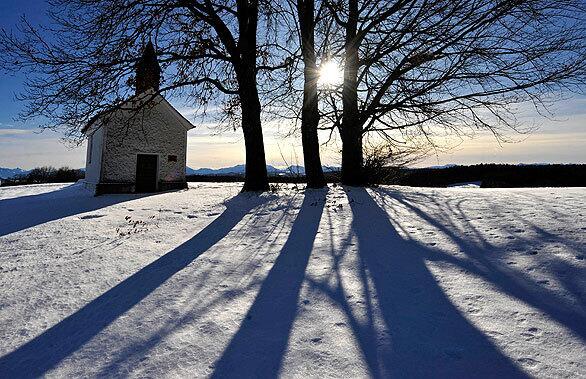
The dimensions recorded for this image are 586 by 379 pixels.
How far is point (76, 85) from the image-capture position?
8672mm

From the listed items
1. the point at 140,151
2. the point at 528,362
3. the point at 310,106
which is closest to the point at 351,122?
the point at 310,106

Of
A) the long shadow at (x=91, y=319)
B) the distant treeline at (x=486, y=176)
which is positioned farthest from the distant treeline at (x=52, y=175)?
the long shadow at (x=91, y=319)

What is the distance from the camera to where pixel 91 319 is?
271cm

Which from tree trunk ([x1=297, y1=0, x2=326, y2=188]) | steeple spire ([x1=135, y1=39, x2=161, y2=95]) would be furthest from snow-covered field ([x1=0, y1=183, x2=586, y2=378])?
steeple spire ([x1=135, y1=39, x2=161, y2=95])

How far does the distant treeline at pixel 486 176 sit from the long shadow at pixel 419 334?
9.18 m

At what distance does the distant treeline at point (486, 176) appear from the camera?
13172mm

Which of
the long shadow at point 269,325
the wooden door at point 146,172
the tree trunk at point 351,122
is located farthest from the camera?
the wooden door at point 146,172

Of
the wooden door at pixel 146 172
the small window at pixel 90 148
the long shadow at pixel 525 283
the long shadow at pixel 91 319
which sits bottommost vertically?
the long shadow at pixel 91 319

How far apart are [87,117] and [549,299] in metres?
10.2

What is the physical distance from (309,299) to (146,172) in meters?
14.2

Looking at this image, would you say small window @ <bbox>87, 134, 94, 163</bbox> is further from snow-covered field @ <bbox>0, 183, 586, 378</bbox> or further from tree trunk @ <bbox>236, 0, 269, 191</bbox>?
snow-covered field @ <bbox>0, 183, 586, 378</bbox>

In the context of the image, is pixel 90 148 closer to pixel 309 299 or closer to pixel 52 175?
pixel 309 299

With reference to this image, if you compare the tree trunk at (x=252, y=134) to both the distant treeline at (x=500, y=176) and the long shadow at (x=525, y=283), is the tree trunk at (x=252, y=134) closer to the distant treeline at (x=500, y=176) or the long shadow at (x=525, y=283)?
the distant treeline at (x=500, y=176)

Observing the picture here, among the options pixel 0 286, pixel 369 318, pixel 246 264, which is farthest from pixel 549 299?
pixel 0 286
